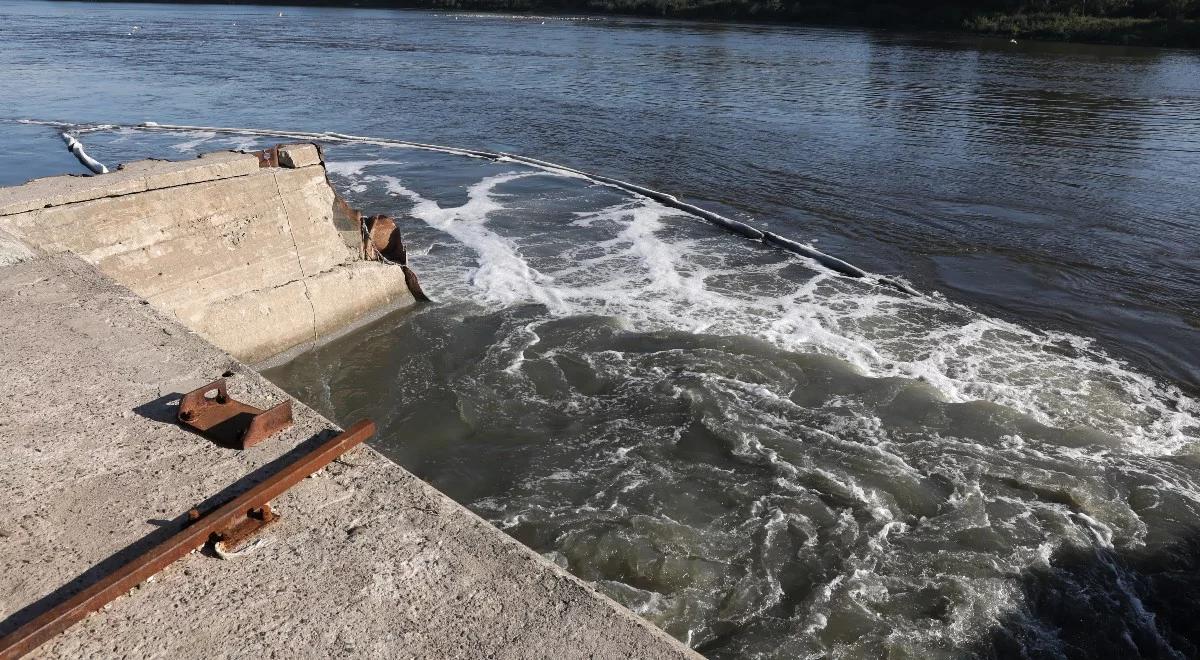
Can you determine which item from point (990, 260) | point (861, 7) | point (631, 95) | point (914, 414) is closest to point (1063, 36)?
point (861, 7)

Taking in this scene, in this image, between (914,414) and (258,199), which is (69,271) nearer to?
(258,199)

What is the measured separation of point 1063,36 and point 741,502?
154ft

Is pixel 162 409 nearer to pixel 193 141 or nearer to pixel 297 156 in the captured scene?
pixel 297 156

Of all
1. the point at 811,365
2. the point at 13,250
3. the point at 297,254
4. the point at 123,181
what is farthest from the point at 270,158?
the point at 811,365

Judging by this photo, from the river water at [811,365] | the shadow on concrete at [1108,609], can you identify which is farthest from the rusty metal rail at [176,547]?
the shadow on concrete at [1108,609]

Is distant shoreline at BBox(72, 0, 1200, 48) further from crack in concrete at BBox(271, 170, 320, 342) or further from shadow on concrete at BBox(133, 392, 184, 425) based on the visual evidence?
shadow on concrete at BBox(133, 392, 184, 425)

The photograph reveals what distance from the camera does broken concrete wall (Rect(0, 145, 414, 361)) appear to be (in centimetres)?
652

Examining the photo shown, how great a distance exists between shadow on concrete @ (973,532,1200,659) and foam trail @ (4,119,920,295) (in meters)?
5.12

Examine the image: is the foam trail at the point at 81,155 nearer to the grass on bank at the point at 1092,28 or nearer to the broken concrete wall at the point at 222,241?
the broken concrete wall at the point at 222,241

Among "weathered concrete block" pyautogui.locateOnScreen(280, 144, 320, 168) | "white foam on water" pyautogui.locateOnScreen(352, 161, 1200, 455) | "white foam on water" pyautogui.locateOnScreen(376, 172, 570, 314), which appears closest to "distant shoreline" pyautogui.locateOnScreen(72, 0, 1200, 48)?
"white foam on water" pyautogui.locateOnScreen(376, 172, 570, 314)

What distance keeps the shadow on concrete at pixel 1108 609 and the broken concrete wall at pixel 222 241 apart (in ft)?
22.3

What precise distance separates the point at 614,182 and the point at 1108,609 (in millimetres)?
11790

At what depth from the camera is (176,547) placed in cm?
298

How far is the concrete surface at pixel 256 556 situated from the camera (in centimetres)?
284
